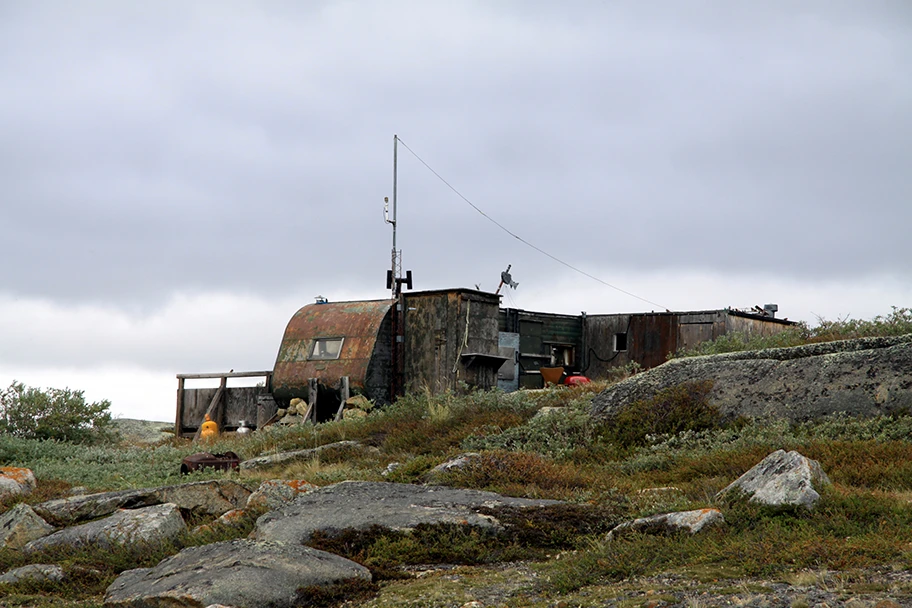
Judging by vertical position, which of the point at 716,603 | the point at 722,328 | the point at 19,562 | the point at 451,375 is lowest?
the point at 19,562

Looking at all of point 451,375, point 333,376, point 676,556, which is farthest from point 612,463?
point 333,376

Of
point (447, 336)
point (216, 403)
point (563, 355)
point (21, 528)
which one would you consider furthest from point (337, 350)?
point (21, 528)

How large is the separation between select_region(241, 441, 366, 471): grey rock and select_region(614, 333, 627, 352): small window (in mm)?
18103

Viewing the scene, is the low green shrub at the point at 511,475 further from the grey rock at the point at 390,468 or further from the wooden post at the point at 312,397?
the wooden post at the point at 312,397

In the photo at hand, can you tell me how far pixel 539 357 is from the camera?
105 feet

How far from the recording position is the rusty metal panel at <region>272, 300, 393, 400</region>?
23828mm

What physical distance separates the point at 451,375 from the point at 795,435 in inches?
468

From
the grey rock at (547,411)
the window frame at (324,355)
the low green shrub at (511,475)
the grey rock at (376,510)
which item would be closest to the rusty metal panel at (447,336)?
the window frame at (324,355)

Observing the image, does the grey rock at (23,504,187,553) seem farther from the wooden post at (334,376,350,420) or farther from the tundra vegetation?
the wooden post at (334,376,350,420)

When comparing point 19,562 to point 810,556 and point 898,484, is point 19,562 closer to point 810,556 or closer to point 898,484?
point 810,556

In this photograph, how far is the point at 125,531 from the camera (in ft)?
29.7

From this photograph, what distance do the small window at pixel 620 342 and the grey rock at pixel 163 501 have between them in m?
23.0

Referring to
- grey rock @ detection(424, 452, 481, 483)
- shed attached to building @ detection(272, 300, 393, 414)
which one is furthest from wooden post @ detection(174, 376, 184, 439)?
grey rock @ detection(424, 452, 481, 483)

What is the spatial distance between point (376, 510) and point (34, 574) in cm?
315
